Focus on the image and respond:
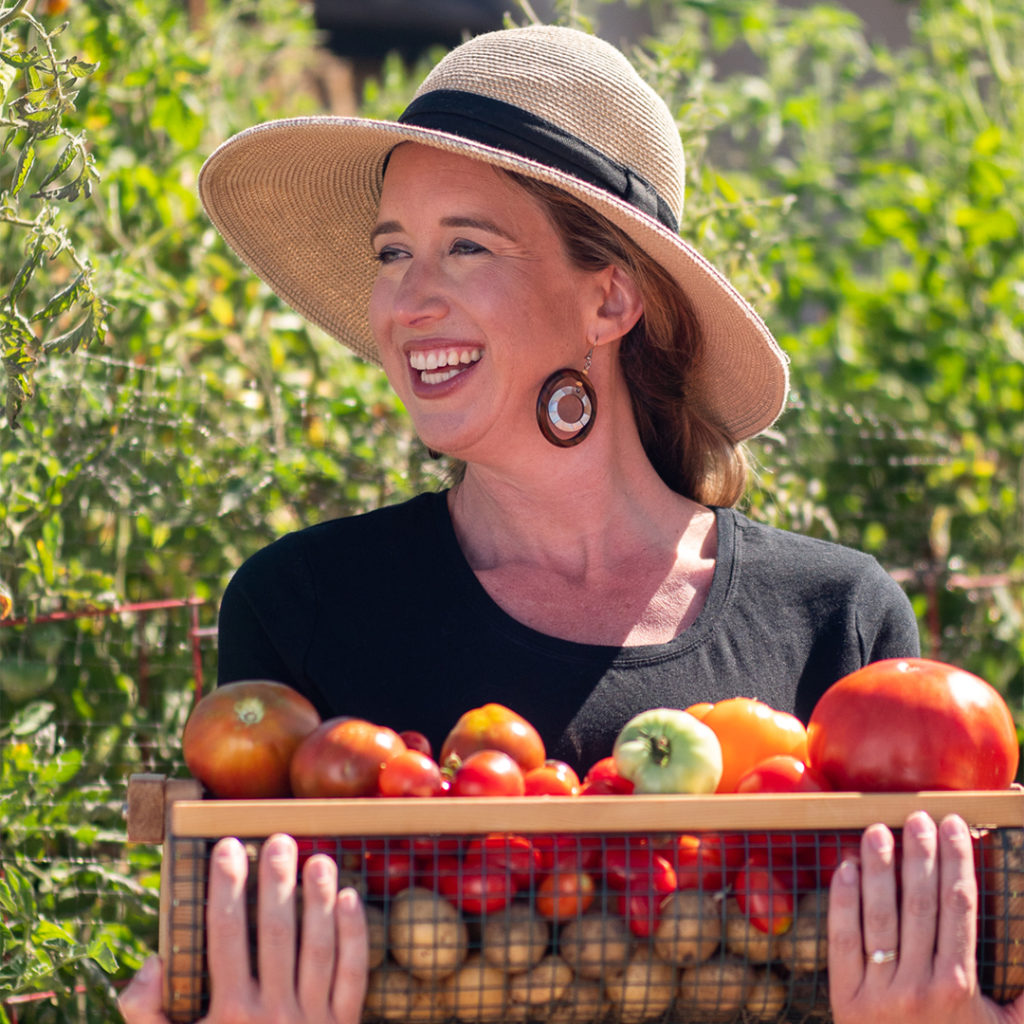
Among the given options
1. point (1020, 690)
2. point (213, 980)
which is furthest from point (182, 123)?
point (1020, 690)

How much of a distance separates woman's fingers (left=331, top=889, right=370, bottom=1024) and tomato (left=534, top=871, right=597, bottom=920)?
176 millimetres

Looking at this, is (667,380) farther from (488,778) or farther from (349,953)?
(349,953)

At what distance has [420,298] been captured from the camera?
1880mm

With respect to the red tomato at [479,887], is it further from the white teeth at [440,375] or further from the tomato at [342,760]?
the white teeth at [440,375]

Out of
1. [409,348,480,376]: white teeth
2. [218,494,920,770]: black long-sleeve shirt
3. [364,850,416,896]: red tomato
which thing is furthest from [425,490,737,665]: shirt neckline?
[364,850,416,896]: red tomato

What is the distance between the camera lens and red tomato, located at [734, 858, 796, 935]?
1.37 meters

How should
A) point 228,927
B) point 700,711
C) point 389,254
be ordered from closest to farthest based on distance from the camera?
1. point 228,927
2. point 700,711
3. point 389,254

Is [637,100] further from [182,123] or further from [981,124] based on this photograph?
[981,124]

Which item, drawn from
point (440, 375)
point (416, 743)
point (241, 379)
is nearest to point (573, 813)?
point (416, 743)

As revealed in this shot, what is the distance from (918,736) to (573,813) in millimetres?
383

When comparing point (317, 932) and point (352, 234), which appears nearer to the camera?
point (317, 932)

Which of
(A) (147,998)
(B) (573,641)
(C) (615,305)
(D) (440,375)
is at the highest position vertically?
(C) (615,305)

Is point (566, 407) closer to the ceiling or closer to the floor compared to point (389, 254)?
closer to the floor

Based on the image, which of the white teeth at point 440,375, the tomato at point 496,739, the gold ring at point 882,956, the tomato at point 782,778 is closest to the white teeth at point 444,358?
the white teeth at point 440,375
